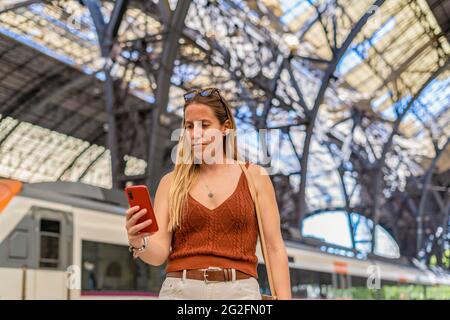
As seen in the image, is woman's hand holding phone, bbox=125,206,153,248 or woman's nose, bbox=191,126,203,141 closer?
woman's hand holding phone, bbox=125,206,153,248

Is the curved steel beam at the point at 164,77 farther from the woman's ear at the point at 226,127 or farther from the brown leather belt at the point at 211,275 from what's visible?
the brown leather belt at the point at 211,275

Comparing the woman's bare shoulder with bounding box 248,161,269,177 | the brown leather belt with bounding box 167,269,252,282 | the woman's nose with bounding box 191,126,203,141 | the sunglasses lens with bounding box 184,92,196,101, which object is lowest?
the brown leather belt with bounding box 167,269,252,282

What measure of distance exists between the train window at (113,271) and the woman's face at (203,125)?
8508mm

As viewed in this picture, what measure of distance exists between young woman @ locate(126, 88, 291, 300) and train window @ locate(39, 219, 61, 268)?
784cm

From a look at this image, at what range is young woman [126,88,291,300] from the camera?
251cm

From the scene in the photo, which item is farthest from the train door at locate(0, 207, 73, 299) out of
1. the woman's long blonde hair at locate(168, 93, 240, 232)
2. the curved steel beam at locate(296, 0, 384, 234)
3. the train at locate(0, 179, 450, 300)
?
the curved steel beam at locate(296, 0, 384, 234)

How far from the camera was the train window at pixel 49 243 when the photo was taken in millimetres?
10156

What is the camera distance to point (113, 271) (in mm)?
11633

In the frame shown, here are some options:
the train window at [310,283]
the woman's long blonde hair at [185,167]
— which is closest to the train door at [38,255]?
the woman's long blonde hair at [185,167]

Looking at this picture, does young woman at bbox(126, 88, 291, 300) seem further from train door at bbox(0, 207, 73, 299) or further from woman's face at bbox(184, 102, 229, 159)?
train door at bbox(0, 207, 73, 299)

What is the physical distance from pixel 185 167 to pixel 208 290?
501 millimetres

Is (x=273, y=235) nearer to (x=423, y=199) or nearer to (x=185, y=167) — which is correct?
(x=185, y=167)

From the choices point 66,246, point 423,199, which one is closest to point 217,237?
point 66,246
